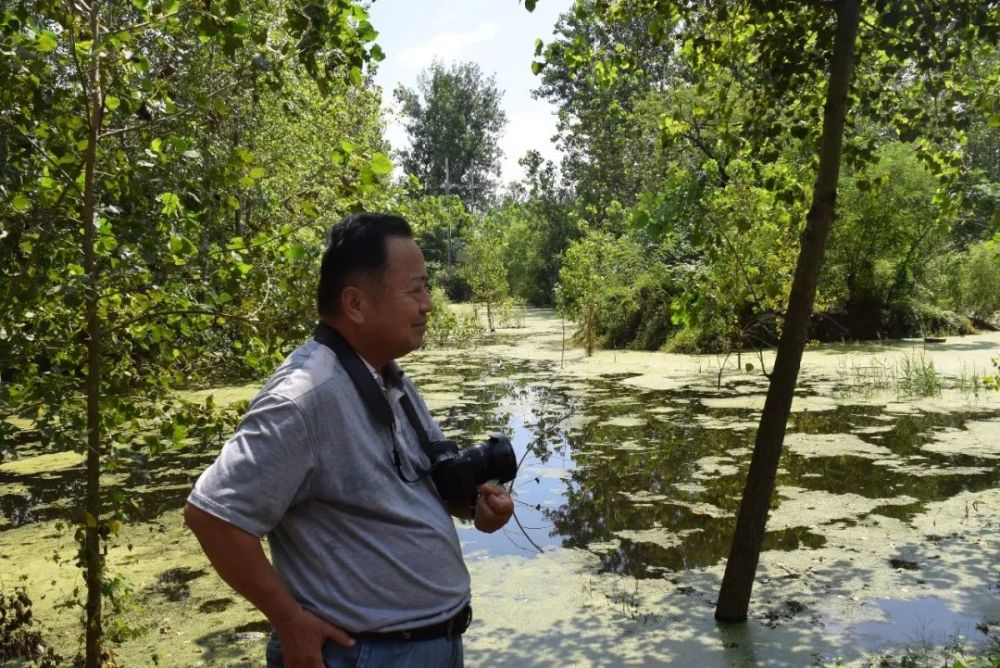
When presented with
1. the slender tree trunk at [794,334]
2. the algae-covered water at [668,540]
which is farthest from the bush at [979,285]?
the slender tree trunk at [794,334]

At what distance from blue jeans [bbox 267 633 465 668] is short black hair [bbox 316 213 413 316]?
0.56m

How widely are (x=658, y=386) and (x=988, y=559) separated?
6621 millimetres

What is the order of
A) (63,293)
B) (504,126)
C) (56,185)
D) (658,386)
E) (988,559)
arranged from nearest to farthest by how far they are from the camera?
(63,293) → (56,185) → (988,559) → (658,386) → (504,126)

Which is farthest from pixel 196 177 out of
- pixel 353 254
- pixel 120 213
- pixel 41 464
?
pixel 41 464

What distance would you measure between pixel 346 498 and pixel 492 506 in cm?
36

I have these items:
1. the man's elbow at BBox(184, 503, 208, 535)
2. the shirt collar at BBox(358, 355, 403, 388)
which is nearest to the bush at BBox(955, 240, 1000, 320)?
the shirt collar at BBox(358, 355, 403, 388)

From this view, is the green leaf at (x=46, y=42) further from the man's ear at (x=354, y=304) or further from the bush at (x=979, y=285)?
the bush at (x=979, y=285)

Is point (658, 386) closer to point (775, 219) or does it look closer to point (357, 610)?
point (775, 219)

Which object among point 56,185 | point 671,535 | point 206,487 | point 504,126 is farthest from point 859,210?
point 504,126

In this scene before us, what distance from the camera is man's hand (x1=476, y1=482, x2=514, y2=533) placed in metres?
1.68

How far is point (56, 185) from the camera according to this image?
2891 mm

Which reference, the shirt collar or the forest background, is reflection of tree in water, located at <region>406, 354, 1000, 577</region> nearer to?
the forest background

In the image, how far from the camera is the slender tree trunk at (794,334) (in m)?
3.42

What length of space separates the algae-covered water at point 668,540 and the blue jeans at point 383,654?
232 cm
